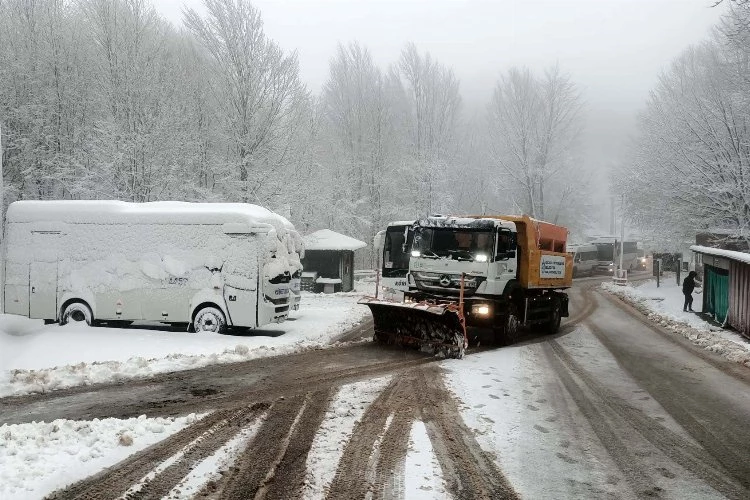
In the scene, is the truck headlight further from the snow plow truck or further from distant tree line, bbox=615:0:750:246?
distant tree line, bbox=615:0:750:246

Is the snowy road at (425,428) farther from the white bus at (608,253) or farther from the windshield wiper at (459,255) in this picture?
the white bus at (608,253)

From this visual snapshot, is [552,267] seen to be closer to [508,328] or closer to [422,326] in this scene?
[508,328]

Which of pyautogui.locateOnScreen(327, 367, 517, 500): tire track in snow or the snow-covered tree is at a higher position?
the snow-covered tree

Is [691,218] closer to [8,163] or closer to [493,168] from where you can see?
[493,168]

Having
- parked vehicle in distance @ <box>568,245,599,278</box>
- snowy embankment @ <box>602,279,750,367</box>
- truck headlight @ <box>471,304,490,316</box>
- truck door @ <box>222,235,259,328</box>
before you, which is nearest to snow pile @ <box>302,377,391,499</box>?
truck headlight @ <box>471,304,490,316</box>

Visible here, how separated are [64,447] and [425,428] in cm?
403

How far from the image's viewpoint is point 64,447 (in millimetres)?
5246

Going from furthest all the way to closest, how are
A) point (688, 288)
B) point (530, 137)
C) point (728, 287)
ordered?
point (530, 137), point (688, 288), point (728, 287)

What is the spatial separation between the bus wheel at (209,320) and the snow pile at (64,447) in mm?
6835

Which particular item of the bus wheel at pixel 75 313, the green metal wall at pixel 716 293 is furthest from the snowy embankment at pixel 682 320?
the bus wheel at pixel 75 313

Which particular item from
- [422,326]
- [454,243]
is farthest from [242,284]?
[454,243]

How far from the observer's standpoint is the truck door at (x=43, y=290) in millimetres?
13250

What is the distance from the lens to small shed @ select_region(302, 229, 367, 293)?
95.7 feet

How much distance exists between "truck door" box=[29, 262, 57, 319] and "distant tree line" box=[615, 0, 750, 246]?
22708 millimetres
